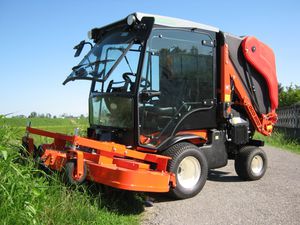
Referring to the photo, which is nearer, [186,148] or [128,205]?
[128,205]

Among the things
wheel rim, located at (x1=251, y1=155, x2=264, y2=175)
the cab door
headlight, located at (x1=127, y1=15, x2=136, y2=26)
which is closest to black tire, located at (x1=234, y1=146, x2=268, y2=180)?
wheel rim, located at (x1=251, y1=155, x2=264, y2=175)

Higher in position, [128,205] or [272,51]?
[272,51]

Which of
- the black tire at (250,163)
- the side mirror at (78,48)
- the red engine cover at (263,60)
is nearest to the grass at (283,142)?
the red engine cover at (263,60)

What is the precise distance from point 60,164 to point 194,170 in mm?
2073

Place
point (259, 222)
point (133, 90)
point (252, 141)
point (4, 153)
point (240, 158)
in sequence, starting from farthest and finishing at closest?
point (252, 141)
point (240, 158)
point (133, 90)
point (259, 222)
point (4, 153)

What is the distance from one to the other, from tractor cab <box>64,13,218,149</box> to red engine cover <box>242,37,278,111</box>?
101cm

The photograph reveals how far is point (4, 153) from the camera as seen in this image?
11.5 feet

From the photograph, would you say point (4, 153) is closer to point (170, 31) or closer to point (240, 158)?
point (170, 31)

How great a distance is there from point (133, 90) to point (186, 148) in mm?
1179

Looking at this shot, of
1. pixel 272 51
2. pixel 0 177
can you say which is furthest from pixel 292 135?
pixel 0 177

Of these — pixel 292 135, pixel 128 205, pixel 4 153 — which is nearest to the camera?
pixel 4 153

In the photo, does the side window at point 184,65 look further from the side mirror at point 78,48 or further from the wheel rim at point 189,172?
the side mirror at point 78,48

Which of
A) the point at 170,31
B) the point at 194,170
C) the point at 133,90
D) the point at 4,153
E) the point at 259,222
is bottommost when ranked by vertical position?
the point at 259,222

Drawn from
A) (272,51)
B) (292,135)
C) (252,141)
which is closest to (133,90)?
(252,141)
